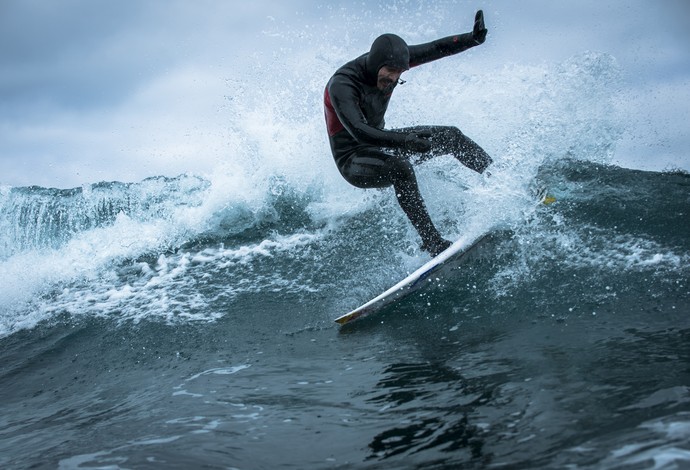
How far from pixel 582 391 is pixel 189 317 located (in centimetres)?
420

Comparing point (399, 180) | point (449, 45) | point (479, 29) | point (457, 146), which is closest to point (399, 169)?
point (399, 180)

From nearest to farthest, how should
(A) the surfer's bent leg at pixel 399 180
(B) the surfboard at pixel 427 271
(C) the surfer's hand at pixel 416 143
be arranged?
1. (C) the surfer's hand at pixel 416 143
2. (B) the surfboard at pixel 427 271
3. (A) the surfer's bent leg at pixel 399 180

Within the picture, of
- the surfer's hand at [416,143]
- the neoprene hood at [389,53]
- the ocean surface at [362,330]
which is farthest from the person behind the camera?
the neoprene hood at [389,53]

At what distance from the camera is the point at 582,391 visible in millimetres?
2533

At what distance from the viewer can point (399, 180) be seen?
16.5 ft

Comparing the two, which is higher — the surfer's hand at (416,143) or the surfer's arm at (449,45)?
the surfer's arm at (449,45)

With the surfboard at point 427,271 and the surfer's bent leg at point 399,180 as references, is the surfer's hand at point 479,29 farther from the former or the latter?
the surfboard at point 427,271

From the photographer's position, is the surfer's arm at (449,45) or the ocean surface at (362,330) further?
the surfer's arm at (449,45)

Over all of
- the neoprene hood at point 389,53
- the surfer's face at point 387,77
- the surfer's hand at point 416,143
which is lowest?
the surfer's hand at point 416,143

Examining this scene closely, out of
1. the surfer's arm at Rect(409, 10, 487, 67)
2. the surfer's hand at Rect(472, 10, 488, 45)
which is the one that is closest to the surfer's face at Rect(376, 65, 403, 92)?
the surfer's arm at Rect(409, 10, 487, 67)

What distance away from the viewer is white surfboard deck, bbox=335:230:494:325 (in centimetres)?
489

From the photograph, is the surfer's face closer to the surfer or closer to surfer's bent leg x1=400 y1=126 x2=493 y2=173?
the surfer

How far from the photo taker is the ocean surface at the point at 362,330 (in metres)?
2.38

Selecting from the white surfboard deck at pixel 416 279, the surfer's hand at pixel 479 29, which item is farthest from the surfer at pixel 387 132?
the white surfboard deck at pixel 416 279
